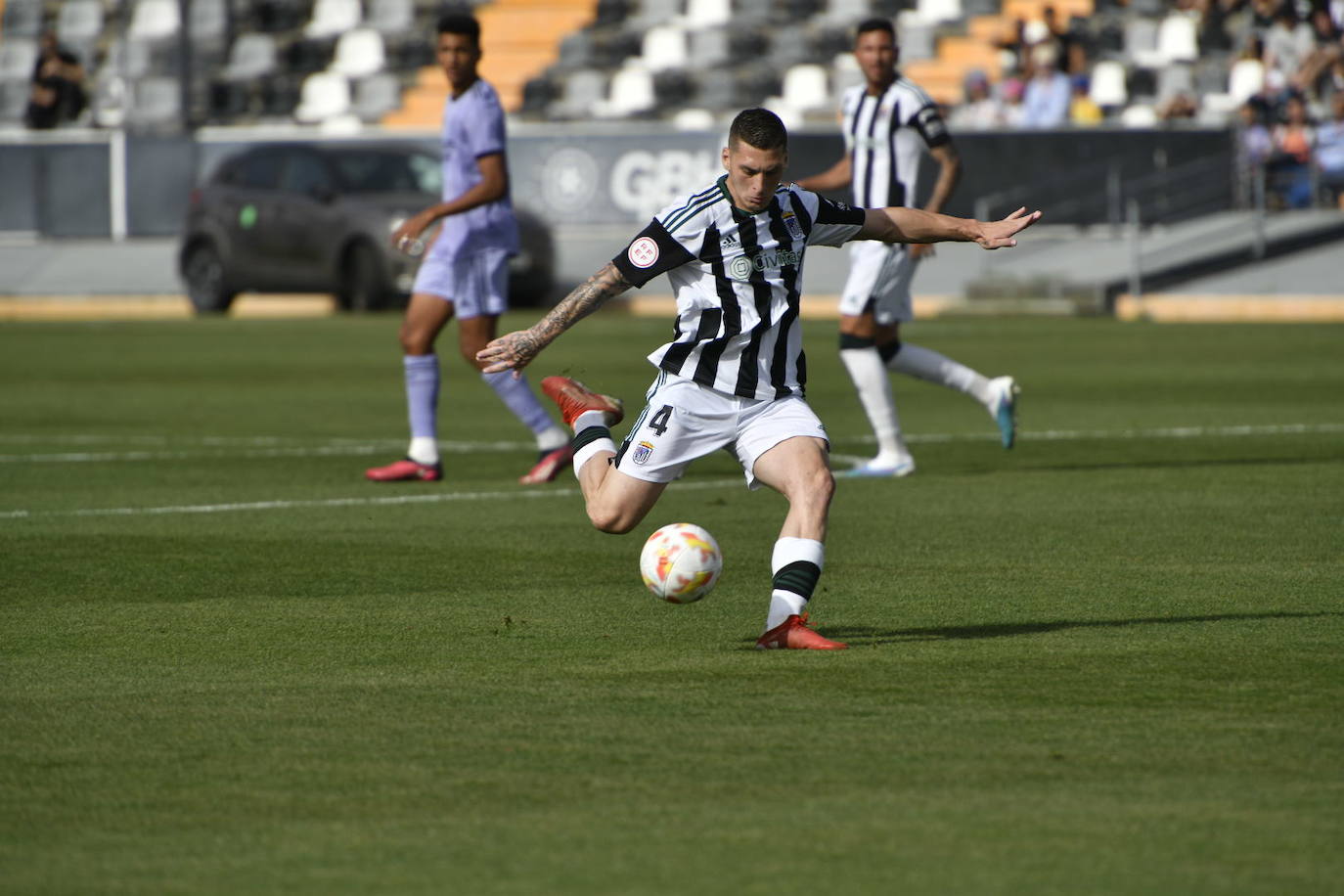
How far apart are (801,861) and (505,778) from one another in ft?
2.85

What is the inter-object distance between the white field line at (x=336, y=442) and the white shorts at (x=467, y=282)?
1.50 metres

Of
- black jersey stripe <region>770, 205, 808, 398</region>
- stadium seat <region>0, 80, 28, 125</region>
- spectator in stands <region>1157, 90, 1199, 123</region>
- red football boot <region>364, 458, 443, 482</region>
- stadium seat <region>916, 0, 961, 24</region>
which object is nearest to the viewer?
black jersey stripe <region>770, 205, 808, 398</region>

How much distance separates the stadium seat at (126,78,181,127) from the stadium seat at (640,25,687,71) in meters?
7.64

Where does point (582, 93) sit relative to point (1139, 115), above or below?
above

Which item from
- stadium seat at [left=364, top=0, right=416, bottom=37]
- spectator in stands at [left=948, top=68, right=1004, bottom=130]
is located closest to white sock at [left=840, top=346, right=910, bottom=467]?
spectator in stands at [left=948, top=68, right=1004, bottom=130]

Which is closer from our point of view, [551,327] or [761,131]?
[761,131]

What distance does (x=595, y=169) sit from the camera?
3059 cm

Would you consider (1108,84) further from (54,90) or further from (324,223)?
(54,90)

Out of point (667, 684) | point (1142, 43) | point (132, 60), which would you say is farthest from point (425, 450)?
point (132, 60)

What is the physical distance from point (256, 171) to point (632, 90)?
28.0 feet

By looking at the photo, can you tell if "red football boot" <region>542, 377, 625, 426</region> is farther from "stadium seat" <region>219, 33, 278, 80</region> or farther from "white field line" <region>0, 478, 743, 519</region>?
"stadium seat" <region>219, 33, 278, 80</region>

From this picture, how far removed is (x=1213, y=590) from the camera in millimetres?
7512

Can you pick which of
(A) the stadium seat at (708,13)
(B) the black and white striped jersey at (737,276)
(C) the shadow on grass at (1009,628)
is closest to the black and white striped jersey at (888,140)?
(B) the black and white striped jersey at (737,276)

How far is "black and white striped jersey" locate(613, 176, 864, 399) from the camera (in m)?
6.80
